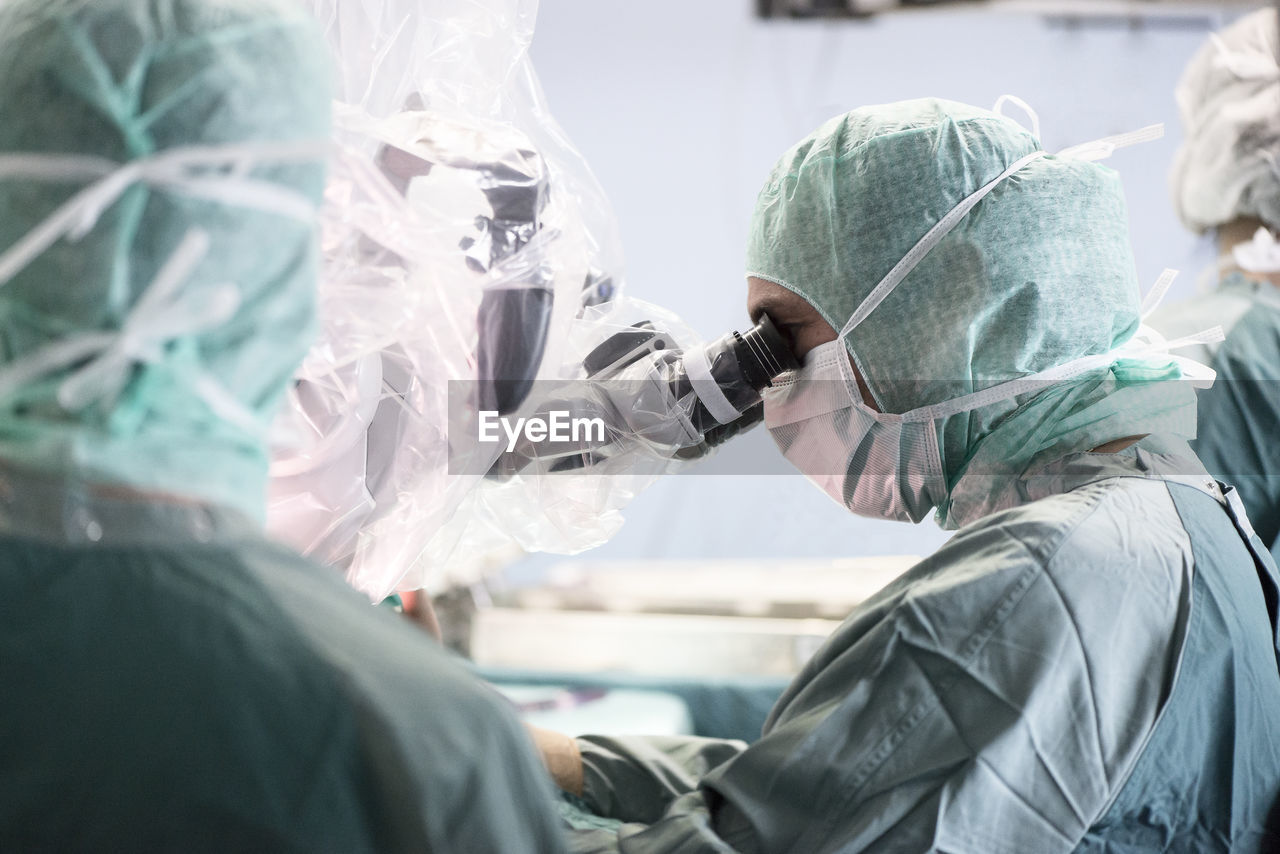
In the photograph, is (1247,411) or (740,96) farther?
(740,96)

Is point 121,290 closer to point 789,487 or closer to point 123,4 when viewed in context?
point 123,4

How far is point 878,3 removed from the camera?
2.21m

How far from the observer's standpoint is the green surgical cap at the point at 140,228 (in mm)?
634

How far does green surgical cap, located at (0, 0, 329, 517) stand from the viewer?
63 centimetres

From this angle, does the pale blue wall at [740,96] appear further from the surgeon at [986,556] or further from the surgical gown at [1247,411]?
the surgeon at [986,556]

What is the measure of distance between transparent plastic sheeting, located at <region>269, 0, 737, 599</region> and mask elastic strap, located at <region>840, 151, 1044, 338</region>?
0.75 ft

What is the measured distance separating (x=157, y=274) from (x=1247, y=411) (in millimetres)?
1735

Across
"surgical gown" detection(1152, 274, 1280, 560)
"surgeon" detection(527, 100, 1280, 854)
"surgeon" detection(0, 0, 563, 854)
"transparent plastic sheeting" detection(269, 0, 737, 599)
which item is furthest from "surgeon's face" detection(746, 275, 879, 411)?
"surgical gown" detection(1152, 274, 1280, 560)

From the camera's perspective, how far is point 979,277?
115 centimetres

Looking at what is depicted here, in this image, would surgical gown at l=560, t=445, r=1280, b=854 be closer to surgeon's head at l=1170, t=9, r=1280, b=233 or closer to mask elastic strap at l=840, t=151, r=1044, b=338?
mask elastic strap at l=840, t=151, r=1044, b=338

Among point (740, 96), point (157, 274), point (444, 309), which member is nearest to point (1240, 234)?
point (740, 96)

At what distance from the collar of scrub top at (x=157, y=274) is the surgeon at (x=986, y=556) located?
2.05 ft

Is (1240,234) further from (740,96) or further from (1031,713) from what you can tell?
(1031,713)

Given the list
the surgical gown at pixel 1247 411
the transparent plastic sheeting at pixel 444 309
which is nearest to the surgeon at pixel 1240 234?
the surgical gown at pixel 1247 411
